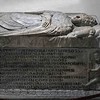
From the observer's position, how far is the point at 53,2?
18.4 feet

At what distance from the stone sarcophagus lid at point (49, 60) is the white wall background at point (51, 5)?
160 cm

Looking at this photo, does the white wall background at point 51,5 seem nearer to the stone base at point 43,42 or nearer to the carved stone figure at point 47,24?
the carved stone figure at point 47,24

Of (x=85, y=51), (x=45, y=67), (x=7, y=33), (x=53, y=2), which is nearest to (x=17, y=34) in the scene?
(x=7, y=33)

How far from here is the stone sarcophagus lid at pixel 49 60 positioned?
3818 millimetres

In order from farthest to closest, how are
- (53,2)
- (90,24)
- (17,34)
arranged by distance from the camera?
(53,2)
(90,24)
(17,34)

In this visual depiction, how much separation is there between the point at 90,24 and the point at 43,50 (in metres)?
0.69

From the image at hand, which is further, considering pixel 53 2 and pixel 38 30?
pixel 53 2

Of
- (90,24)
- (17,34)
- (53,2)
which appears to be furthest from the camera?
(53,2)

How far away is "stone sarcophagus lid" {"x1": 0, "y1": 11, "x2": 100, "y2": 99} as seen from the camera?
3.82 m

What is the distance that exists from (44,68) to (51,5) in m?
1.94

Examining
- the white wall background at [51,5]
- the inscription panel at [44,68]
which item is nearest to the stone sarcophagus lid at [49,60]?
the inscription panel at [44,68]

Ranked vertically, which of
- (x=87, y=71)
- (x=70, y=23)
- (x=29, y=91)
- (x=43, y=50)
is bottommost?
(x=29, y=91)

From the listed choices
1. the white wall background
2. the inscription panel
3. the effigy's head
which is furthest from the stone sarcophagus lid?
the white wall background

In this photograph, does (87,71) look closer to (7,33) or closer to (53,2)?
(7,33)
